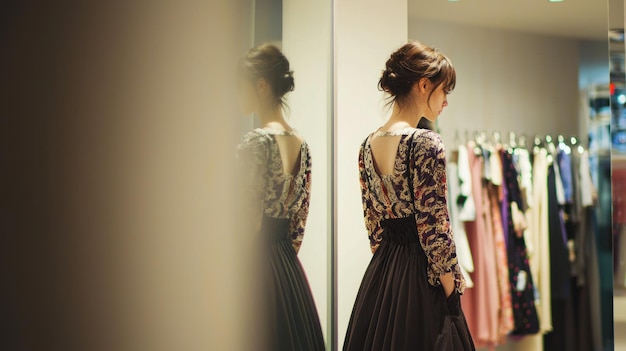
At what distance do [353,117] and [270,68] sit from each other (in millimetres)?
1130

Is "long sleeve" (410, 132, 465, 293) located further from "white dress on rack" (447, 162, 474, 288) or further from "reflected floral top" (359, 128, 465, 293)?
"white dress on rack" (447, 162, 474, 288)

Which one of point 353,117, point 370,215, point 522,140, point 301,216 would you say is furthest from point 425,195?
point 522,140

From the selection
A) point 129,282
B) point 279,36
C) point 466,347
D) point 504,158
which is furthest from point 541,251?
point 129,282

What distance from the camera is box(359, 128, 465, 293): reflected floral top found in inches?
65.6

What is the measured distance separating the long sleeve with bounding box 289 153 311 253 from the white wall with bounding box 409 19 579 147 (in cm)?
122

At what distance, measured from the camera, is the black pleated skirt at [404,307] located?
1.68 metres

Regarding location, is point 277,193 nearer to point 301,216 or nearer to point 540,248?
point 301,216

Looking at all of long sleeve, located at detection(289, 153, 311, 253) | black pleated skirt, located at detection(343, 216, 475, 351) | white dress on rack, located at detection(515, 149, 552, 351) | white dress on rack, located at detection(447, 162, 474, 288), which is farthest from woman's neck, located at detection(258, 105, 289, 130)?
white dress on rack, located at detection(515, 149, 552, 351)

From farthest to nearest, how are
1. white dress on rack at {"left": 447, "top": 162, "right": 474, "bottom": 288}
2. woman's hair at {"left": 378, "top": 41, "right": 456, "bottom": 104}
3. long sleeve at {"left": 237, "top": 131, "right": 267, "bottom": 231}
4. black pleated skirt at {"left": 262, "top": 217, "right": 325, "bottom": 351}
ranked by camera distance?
1. white dress on rack at {"left": 447, "top": 162, "right": 474, "bottom": 288}
2. woman's hair at {"left": 378, "top": 41, "right": 456, "bottom": 104}
3. black pleated skirt at {"left": 262, "top": 217, "right": 325, "bottom": 351}
4. long sleeve at {"left": 237, "top": 131, "right": 267, "bottom": 231}

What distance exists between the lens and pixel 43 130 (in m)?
0.44

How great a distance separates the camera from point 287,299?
141 cm

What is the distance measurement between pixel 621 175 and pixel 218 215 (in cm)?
232

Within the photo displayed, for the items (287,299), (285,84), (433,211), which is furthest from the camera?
(433,211)

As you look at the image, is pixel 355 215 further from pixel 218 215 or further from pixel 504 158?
pixel 218 215
